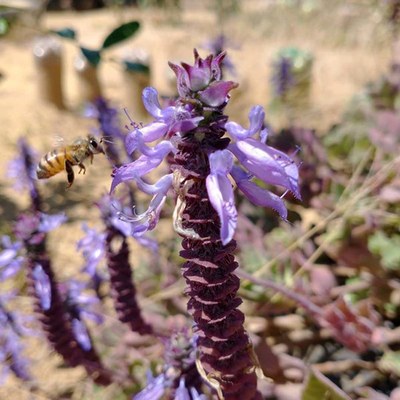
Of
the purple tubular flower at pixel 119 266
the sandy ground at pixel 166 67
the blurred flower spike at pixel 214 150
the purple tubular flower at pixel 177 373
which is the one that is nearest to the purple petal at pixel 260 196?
the blurred flower spike at pixel 214 150

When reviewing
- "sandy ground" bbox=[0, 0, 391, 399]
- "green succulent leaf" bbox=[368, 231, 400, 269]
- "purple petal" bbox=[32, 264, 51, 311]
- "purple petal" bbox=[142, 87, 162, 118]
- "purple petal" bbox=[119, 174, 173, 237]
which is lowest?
"sandy ground" bbox=[0, 0, 391, 399]

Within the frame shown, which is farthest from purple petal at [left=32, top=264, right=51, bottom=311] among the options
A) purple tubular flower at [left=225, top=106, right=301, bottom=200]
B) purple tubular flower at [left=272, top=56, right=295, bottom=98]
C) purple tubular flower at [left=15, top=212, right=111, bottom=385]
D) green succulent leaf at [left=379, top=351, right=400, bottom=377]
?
purple tubular flower at [left=272, top=56, right=295, bottom=98]

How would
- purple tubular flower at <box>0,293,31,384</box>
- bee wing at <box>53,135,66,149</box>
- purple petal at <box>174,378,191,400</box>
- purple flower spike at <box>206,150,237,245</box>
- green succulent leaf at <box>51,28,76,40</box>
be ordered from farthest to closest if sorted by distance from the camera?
green succulent leaf at <box>51,28,76,40</box>, purple tubular flower at <box>0,293,31,384</box>, bee wing at <box>53,135,66,149</box>, purple petal at <box>174,378,191,400</box>, purple flower spike at <box>206,150,237,245</box>

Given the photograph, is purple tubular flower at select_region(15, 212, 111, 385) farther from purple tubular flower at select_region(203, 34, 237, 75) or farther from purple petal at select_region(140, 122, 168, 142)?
purple tubular flower at select_region(203, 34, 237, 75)

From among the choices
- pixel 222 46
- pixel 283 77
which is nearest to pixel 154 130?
pixel 222 46

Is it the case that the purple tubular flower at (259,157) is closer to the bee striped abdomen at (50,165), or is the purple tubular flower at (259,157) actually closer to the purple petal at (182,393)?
the purple petal at (182,393)

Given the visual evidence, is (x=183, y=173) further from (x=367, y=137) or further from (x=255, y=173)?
(x=367, y=137)

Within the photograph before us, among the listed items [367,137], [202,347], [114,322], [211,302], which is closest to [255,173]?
[211,302]
